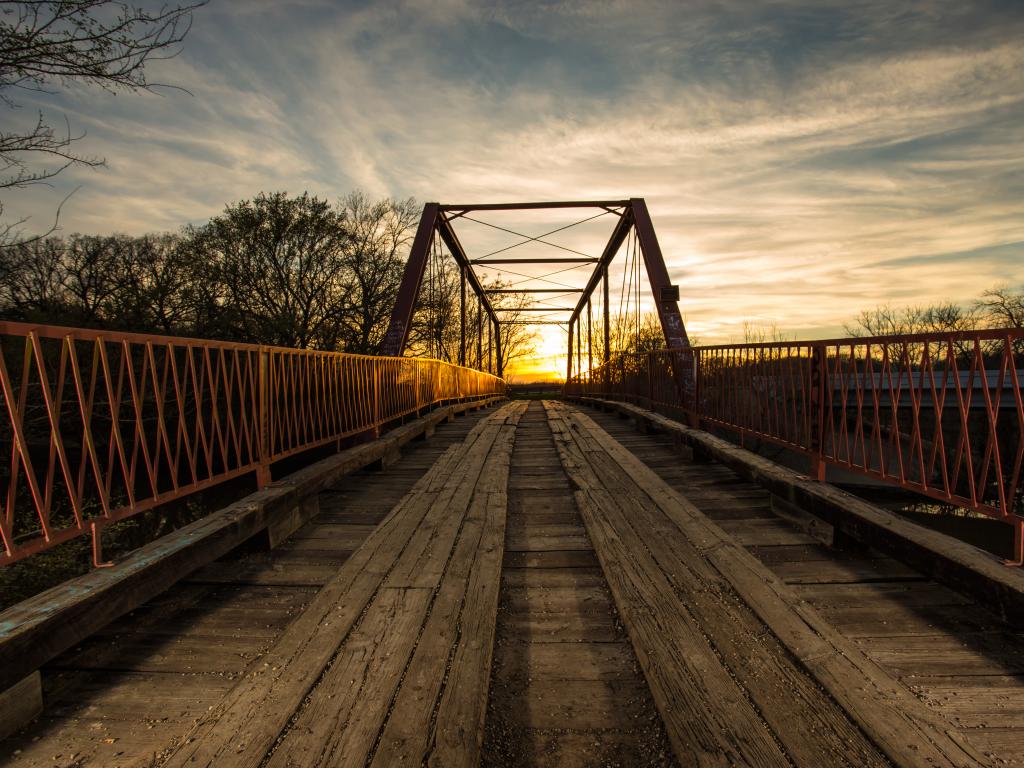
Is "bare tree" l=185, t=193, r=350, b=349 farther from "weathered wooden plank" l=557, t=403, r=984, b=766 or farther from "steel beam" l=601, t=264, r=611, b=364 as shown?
"weathered wooden plank" l=557, t=403, r=984, b=766

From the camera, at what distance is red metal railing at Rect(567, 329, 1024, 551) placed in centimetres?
261

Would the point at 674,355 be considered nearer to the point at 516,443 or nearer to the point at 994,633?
the point at 516,443

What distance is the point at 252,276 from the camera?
830 inches

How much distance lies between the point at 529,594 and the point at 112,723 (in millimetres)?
1633

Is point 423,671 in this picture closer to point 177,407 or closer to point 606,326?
point 177,407

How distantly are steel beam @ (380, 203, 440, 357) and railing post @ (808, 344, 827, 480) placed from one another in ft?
24.0

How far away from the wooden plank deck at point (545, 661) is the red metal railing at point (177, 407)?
584 millimetres

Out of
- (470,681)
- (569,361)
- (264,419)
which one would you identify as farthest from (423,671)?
(569,361)

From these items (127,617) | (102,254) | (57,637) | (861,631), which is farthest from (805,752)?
(102,254)

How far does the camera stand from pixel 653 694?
1776mm

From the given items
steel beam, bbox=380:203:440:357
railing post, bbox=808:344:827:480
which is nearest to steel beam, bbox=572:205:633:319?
steel beam, bbox=380:203:440:357

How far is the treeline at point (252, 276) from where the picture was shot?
1845 cm

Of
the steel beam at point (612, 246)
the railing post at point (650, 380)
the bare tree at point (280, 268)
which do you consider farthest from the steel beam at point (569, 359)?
the railing post at point (650, 380)

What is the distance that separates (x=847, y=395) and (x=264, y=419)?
533 centimetres
